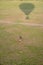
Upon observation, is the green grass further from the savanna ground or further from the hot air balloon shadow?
the hot air balloon shadow

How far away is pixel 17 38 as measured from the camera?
1333 cm

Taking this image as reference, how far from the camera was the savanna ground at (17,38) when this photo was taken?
38.7 feet

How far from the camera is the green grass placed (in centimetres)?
1169

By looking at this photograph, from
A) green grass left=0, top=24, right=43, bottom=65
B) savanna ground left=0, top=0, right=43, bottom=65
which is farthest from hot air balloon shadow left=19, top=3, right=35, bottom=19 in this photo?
green grass left=0, top=24, right=43, bottom=65

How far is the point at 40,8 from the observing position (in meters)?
17.2

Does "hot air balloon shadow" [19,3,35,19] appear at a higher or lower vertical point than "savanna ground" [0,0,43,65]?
higher

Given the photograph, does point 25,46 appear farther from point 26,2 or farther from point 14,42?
point 26,2

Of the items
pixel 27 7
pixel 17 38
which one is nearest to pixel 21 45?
pixel 17 38

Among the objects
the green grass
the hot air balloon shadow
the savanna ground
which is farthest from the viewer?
the hot air balloon shadow

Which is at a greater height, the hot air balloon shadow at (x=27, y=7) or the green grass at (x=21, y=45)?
the hot air balloon shadow at (x=27, y=7)

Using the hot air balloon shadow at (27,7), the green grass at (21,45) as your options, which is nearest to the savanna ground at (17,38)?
the green grass at (21,45)

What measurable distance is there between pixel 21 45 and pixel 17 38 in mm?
813

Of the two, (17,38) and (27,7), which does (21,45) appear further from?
(27,7)

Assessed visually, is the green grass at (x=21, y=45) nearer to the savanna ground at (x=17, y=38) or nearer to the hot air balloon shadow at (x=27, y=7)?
the savanna ground at (x=17, y=38)
